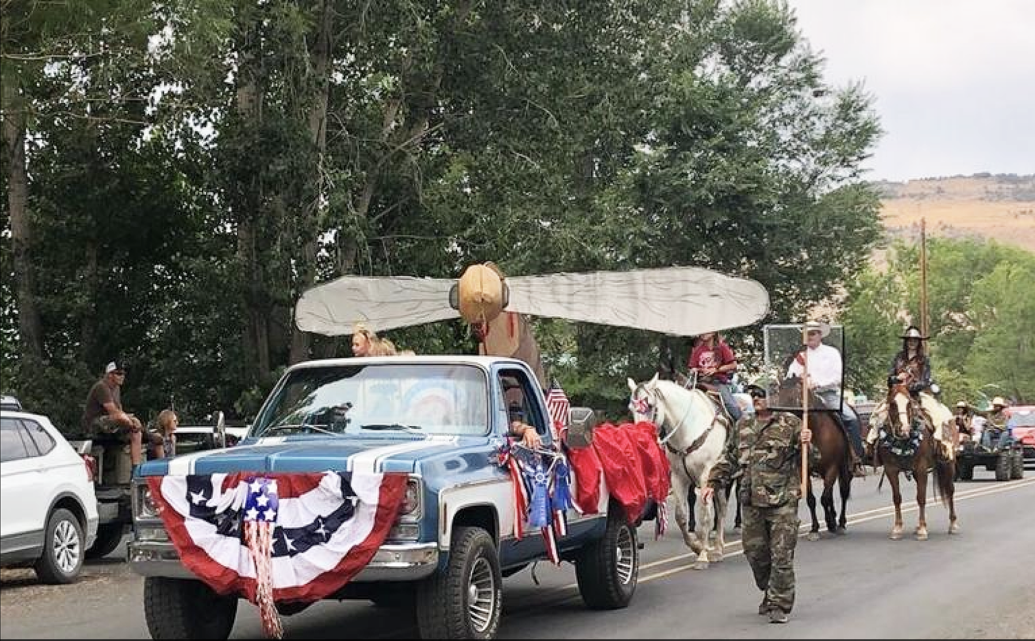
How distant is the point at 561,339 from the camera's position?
42094 millimetres

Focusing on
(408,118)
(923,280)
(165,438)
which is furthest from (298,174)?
(923,280)

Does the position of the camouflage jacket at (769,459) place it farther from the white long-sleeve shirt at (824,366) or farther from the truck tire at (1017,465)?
the truck tire at (1017,465)

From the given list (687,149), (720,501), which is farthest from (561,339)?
(720,501)

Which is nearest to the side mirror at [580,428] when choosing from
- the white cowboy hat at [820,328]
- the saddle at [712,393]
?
the white cowboy hat at [820,328]

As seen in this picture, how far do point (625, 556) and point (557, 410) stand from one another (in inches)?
63.8

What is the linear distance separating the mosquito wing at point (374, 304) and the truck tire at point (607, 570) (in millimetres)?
3551

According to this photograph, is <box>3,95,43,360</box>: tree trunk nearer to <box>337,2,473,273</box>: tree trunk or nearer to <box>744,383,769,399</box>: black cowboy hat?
<box>337,2,473,273</box>: tree trunk

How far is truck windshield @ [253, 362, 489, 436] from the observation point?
33.4 feet

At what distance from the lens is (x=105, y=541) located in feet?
58.7

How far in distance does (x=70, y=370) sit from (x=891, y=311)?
7237cm

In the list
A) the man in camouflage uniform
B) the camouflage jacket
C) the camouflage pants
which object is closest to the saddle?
the camouflage jacket

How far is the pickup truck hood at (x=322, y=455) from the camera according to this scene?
8820 mm

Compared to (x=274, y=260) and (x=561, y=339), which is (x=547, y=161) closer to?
(x=274, y=260)

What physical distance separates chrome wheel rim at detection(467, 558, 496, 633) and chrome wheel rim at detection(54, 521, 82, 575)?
7.04 m
